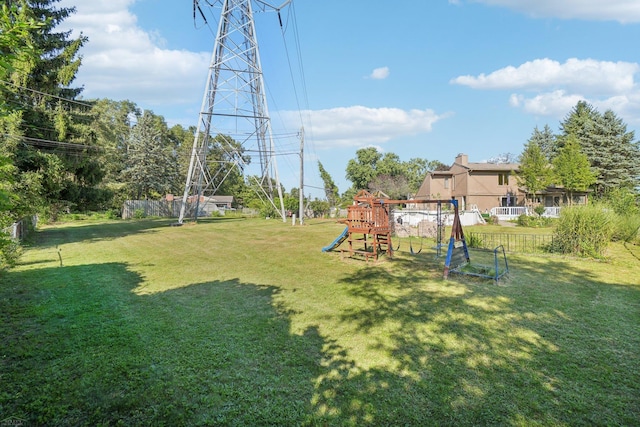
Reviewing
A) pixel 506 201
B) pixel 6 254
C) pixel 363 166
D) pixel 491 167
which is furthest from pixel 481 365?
pixel 363 166

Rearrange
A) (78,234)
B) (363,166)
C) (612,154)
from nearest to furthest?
(78,234) → (612,154) → (363,166)

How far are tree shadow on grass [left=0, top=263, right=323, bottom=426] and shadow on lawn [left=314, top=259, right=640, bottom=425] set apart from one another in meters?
0.58

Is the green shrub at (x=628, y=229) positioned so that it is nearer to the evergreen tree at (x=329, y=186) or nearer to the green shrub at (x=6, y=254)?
the green shrub at (x=6, y=254)

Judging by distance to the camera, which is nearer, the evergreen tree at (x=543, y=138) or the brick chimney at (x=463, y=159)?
the brick chimney at (x=463, y=159)

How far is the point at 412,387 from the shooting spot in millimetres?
3617

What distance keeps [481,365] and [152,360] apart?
13.5 feet

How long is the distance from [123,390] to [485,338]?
4735mm

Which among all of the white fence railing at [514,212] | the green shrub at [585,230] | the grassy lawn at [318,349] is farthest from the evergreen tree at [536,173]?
the grassy lawn at [318,349]

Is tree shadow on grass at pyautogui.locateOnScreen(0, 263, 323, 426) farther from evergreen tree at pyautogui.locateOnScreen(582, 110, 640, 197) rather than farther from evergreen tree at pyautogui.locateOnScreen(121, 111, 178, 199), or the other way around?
evergreen tree at pyautogui.locateOnScreen(582, 110, 640, 197)

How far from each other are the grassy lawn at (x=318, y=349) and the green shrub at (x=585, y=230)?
7.60 feet

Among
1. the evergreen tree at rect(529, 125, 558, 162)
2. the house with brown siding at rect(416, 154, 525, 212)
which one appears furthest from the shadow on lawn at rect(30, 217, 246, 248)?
the evergreen tree at rect(529, 125, 558, 162)

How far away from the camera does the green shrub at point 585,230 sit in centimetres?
1063

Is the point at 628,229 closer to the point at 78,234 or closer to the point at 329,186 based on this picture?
the point at 78,234

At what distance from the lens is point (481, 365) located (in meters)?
4.11
